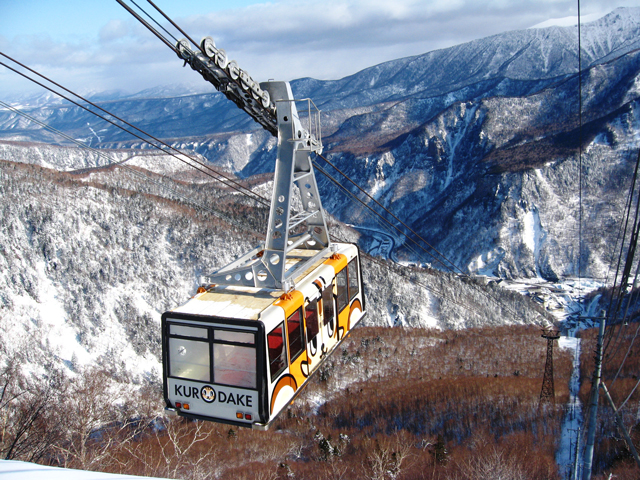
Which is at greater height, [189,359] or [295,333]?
[295,333]

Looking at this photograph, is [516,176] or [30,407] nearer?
[30,407]

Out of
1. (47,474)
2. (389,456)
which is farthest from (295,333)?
(389,456)

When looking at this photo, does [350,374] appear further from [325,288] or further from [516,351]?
[325,288]

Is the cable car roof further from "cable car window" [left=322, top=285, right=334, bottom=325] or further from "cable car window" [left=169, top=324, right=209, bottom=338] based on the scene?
"cable car window" [left=322, top=285, right=334, bottom=325]

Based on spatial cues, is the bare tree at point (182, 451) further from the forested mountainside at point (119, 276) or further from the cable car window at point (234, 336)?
the cable car window at point (234, 336)

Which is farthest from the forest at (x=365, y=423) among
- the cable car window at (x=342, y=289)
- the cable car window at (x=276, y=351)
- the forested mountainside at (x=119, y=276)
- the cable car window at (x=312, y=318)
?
the cable car window at (x=276, y=351)

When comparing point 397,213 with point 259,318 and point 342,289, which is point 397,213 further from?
point 259,318
